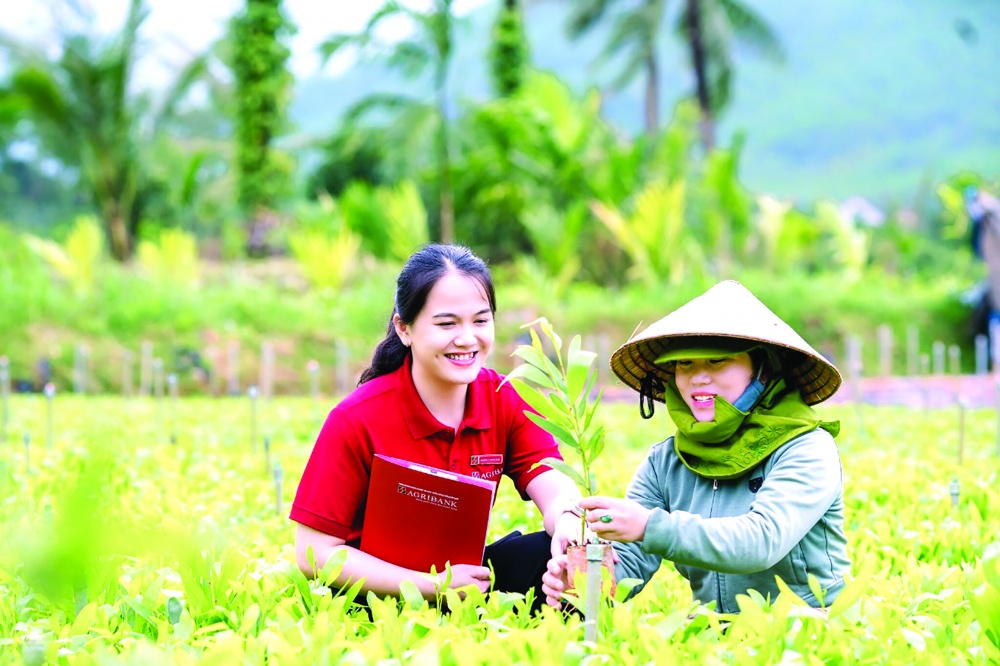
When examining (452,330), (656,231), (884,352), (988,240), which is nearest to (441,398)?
(452,330)

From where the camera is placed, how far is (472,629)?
6.87 feet

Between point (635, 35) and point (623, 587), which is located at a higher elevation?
point (635, 35)

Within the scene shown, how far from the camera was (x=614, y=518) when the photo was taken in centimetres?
193

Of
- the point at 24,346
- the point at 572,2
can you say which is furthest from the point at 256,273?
the point at 572,2

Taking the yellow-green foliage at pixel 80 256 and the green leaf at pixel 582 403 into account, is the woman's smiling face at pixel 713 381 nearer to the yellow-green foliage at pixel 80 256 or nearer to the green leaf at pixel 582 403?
the green leaf at pixel 582 403

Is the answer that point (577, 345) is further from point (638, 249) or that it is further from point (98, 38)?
point (98, 38)

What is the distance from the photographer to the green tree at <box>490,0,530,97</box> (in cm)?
1758

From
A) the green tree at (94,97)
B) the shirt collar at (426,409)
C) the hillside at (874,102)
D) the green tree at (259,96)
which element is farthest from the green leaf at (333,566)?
the hillside at (874,102)

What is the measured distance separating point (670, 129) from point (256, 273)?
22.1 ft

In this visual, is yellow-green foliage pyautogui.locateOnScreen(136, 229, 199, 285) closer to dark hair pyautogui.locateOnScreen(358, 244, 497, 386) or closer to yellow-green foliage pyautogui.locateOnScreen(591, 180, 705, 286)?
yellow-green foliage pyautogui.locateOnScreen(591, 180, 705, 286)

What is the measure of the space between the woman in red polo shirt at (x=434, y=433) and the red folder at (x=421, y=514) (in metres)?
0.05

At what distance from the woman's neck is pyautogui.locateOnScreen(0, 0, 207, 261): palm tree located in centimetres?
1351

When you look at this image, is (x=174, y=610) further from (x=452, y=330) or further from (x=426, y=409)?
(x=452, y=330)

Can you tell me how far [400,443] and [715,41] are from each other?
2167cm
